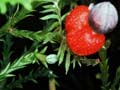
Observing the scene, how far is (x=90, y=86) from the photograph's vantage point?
0.82 metres

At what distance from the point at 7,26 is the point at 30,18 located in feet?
0.71

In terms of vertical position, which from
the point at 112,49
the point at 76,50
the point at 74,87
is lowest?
the point at 74,87

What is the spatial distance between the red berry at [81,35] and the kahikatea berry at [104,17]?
0.07ft

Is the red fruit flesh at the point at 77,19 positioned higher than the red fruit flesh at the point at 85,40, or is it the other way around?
the red fruit flesh at the point at 77,19

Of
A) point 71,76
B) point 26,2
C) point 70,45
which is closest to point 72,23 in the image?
point 70,45

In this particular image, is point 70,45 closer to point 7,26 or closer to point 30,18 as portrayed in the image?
point 7,26

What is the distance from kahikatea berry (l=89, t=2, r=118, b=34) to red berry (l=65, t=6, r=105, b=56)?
0.07 ft

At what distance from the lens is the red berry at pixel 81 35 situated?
0.45 meters

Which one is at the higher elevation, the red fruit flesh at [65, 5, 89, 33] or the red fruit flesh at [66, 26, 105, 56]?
the red fruit flesh at [65, 5, 89, 33]

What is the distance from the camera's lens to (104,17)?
0.41m

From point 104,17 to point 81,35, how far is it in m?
0.06

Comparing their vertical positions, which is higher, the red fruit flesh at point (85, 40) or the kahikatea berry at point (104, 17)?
the kahikatea berry at point (104, 17)

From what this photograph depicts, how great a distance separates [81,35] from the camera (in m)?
0.45

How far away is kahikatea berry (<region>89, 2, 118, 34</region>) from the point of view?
0.41 m
